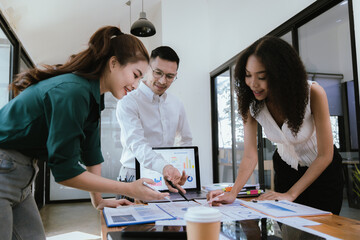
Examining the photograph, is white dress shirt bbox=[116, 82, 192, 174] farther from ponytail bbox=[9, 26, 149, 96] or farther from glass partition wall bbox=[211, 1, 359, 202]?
glass partition wall bbox=[211, 1, 359, 202]

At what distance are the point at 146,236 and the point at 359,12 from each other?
2283 millimetres

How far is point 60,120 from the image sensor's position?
828 millimetres

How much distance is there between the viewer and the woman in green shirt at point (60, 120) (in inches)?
33.1

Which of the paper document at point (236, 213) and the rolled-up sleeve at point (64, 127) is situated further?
the paper document at point (236, 213)

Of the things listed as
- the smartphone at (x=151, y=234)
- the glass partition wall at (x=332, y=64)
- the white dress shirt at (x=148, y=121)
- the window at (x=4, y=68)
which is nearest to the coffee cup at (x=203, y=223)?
the smartphone at (x=151, y=234)

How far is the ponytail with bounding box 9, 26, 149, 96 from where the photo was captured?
0.99 metres

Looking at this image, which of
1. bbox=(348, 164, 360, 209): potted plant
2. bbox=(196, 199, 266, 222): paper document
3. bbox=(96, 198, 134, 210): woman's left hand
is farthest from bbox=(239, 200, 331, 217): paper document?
bbox=(348, 164, 360, 209): potted plant

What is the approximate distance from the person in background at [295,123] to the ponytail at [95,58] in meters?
0.55

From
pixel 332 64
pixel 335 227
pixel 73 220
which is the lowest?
pixel 73 220

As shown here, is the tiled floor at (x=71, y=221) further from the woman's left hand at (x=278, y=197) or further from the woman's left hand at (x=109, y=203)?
the woman's left hand at (x=278, y=197)

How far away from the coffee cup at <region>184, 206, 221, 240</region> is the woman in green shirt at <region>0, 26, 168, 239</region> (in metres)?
0.41

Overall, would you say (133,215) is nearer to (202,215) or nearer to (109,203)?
(109,203)

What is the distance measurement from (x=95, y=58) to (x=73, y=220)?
378cm

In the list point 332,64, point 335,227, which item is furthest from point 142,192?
point 332,64
